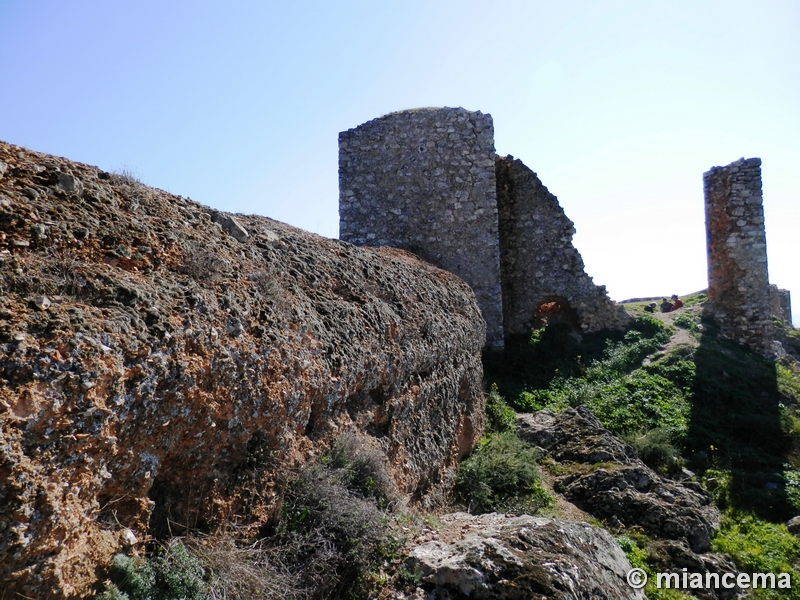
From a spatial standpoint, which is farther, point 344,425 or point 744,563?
point 744,563

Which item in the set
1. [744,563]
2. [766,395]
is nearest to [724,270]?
[766,395]

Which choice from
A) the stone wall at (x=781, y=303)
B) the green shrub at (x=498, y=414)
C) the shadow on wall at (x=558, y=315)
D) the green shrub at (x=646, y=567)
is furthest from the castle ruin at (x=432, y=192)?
the stone wall at (x=781, y=303)

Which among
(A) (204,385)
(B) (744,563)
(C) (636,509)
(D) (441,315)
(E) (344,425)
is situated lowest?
(B) (744,563)

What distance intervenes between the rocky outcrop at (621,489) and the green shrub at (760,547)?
203 millimetres

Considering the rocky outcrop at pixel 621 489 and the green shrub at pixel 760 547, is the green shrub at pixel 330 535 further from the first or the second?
the green shrub at pixel 760 547

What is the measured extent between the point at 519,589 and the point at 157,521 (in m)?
2.19

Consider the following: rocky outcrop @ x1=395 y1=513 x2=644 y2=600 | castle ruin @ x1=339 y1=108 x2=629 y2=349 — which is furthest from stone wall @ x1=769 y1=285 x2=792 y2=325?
rocky outcrop @ x1=395 y1=513 x2=644 y2=600

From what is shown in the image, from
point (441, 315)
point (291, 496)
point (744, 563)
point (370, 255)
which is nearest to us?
point (291, 496)

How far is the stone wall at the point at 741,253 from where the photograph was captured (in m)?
15.6

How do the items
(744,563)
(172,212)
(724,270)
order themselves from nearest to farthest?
1. (172,212)
2. (744,563)
3. (724,270)

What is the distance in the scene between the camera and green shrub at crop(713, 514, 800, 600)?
6844 mm

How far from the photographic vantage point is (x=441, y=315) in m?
7.91

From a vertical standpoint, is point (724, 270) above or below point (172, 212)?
above

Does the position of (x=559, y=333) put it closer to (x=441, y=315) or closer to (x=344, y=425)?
(x=441, y=315)
